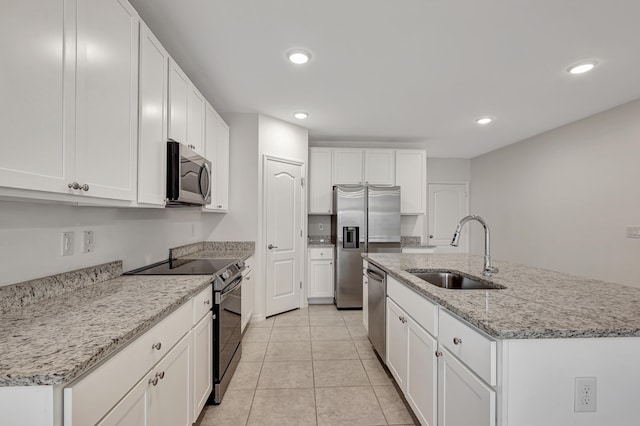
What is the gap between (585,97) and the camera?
3.03 meters

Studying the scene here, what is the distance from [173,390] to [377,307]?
1686mm

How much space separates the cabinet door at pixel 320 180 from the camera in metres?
4.50

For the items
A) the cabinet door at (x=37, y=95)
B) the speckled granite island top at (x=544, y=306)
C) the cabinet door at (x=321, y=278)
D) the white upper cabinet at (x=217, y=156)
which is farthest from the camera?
the cabinet door at (x=321, y=278)

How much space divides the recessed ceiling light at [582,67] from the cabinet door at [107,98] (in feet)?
10.6

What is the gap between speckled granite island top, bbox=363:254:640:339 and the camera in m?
0.99

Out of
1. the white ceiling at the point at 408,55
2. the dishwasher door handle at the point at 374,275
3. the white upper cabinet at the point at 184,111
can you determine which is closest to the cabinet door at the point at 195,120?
the white upper cabinet at the point at 184,111

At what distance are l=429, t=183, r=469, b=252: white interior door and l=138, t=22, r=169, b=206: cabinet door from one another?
524cm

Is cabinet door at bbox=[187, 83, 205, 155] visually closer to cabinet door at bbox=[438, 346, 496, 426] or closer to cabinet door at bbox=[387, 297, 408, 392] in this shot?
cabinet door at bbox=[387, 297, 408, 392]

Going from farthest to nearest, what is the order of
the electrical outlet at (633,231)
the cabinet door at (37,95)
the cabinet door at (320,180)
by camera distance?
the cabinet door at (320,180) → the electrical outlet at (633,231) → the cabinet door at (37,95)

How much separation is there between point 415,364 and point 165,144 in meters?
2.05

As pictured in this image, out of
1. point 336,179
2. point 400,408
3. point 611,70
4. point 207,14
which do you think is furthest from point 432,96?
point 400,408

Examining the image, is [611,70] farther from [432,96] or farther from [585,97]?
[432,96]

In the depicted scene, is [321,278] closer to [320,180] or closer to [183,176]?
[320,180]

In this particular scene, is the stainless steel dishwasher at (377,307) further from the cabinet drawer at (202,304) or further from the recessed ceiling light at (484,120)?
the recessed ceiling light at (484,120)
